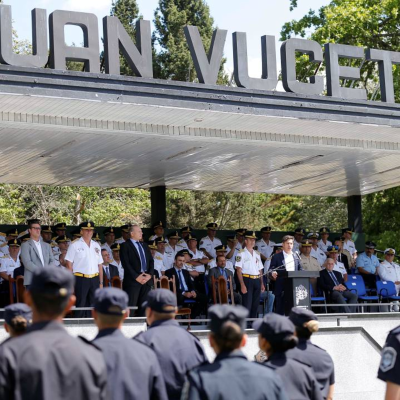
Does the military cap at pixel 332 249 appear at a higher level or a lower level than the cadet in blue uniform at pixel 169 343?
higher

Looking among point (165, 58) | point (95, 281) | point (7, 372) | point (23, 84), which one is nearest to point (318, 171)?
point (95, 281)

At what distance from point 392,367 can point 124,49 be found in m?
8.37

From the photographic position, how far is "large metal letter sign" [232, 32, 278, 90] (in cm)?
1280

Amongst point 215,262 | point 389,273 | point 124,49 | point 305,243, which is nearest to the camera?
point 124,49

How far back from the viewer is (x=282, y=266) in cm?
1357

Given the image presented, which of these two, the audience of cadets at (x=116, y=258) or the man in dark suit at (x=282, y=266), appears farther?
the audience of cadets at (x=116, y=258)

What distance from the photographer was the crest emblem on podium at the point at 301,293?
1259 centimetres

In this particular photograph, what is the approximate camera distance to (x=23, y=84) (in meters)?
10.6

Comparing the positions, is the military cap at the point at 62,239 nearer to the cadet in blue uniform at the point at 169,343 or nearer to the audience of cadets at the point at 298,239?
the audience of cadets at the point at 298,239

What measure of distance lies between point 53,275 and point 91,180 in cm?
1439

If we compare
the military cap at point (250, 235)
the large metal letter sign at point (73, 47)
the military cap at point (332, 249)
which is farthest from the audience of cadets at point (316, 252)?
the large metal letter sign at point (73, 47)

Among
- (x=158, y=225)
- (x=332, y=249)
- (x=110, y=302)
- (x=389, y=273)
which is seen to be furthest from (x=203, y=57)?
(x=110, y=302)

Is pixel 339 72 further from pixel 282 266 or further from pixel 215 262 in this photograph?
pixel 215 262

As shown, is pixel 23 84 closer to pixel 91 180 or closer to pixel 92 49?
pixel 92 49
